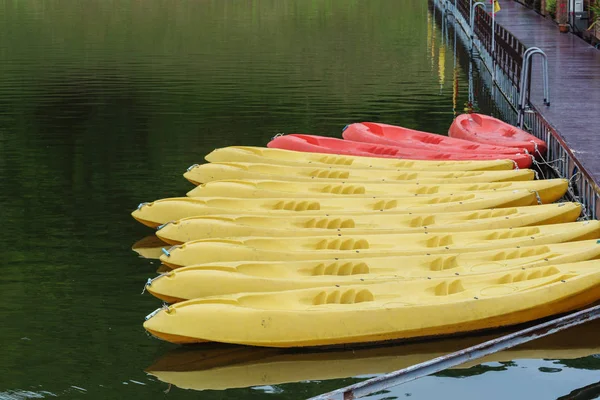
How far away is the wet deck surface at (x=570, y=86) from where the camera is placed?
22062mm

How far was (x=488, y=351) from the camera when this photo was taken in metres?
13.3

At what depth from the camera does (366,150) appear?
24.5 metres

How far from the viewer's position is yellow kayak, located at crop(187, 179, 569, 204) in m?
19.8

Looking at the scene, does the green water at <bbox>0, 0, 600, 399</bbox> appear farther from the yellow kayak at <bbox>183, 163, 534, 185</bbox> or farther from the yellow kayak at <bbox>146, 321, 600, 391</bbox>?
the yellow kayak at <bbox>183, 163, 534, 185</bbox>

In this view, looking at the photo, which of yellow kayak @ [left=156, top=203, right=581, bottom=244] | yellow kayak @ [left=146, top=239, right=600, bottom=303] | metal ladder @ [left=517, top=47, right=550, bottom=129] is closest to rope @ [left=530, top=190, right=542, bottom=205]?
yellow kayak @ [left=156, top=203, right=581, bottom=244]

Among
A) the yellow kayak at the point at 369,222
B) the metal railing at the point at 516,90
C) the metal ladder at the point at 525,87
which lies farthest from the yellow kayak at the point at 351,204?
the metal ladder at the point at 525,87

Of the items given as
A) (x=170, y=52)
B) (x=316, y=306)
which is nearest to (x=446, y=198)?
(x=316, y=306)

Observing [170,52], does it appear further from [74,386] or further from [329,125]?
[74,386]

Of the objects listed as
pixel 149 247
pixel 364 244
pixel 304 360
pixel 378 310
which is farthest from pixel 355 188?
pixel 304 360

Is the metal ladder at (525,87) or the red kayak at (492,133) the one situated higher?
the metal ladder at (525,87)

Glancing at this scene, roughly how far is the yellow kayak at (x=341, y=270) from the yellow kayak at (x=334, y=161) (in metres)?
5.59

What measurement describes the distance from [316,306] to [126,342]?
290cm

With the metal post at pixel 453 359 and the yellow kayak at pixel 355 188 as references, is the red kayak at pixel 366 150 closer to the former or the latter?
the yellow kayak at pixel 355 188

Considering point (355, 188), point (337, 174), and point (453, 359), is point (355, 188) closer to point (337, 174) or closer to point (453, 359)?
point (337, 174)
